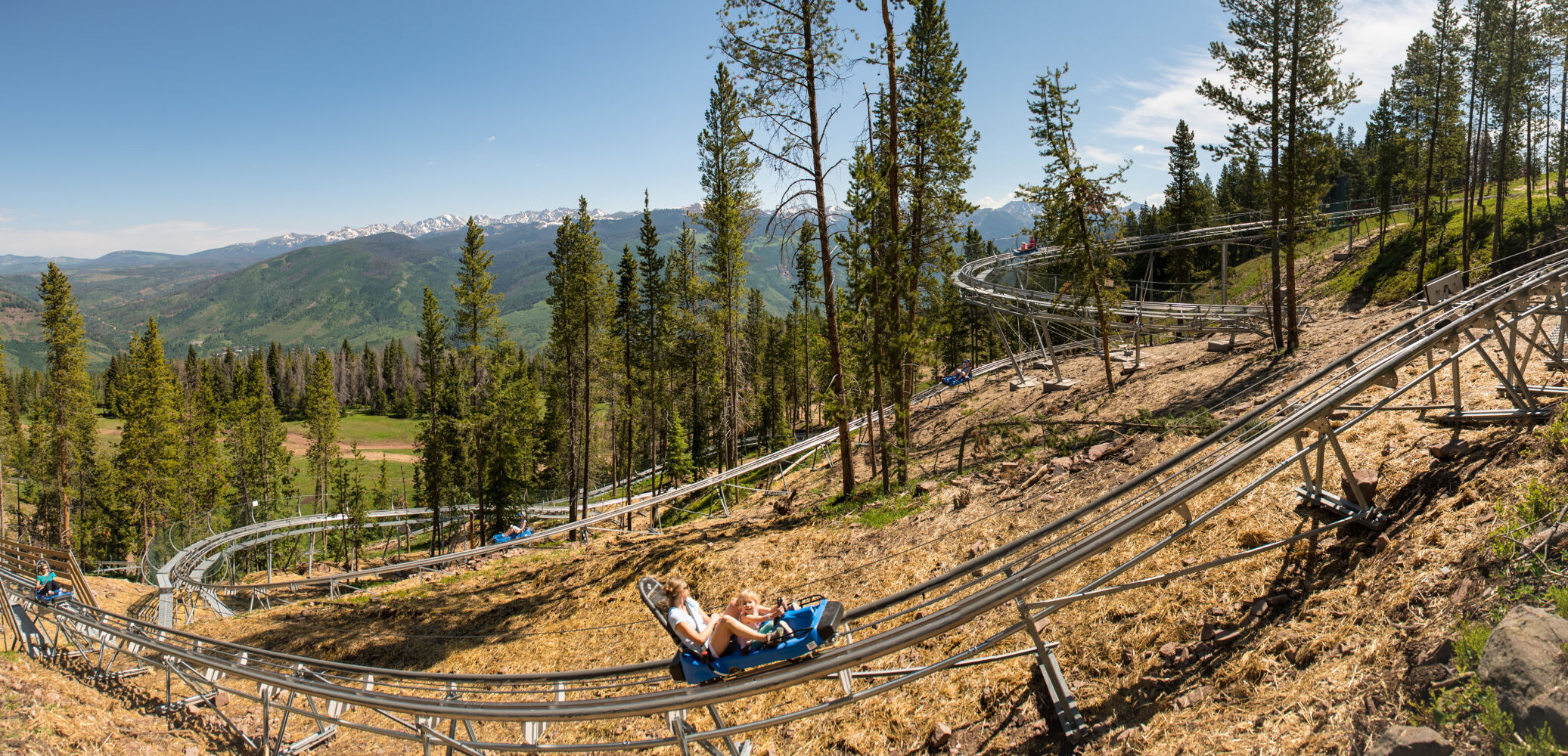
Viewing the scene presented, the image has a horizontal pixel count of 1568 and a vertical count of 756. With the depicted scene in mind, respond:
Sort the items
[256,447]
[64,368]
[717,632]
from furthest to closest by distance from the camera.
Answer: [256,447] → [64,368] → [717,632]

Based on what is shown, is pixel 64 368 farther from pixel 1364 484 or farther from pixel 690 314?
pixel 1364 484

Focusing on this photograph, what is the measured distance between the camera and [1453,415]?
22.3 feet

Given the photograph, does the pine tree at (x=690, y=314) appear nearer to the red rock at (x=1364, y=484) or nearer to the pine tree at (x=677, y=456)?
the pine tree at (x=677, y=456)

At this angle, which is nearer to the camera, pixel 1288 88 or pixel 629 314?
pixel 1288 88

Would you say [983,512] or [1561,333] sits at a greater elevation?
[1561,333]

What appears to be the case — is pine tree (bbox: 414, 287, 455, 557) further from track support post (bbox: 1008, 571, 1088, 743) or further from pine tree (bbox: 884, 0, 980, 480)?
track support post (bbox: 1008, 571, 1088, 743)

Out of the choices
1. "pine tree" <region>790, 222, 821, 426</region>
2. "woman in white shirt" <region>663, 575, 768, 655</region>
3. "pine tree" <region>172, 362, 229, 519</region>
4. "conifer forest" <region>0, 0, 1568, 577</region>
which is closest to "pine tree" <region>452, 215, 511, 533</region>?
"conifer forest" <region>0, 0, 1568, 577</region>

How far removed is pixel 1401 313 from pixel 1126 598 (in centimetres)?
2040

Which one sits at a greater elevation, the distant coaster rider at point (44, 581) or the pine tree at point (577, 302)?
the pine tree at point (577, 302)

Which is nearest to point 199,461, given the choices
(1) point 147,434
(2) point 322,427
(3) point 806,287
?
(1) point 147,434

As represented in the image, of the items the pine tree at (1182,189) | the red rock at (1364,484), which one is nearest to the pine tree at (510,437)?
the red rock at (1364,484)

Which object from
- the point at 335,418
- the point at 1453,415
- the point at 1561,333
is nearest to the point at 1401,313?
the point at 1561,333

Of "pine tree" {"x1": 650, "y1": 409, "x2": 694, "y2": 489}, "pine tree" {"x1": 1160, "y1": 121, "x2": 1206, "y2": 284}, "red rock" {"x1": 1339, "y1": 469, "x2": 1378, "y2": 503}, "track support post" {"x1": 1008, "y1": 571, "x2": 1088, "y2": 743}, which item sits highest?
"pine tree" {"x1": 1160, "y1": 121, "x2": 1206, "y2": 284}

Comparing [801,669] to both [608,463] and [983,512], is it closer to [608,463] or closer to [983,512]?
[983,512]
